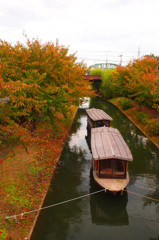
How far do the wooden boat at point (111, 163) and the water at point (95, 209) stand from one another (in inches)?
39.4

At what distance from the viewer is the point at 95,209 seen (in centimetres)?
1212

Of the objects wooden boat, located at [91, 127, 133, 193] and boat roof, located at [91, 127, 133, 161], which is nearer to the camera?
wooden boat, located at [91, 127, 133, 193]

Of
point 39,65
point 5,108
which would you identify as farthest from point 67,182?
point 39,65

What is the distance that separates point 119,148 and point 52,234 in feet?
23.4

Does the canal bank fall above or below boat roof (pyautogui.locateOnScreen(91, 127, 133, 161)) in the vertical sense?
below

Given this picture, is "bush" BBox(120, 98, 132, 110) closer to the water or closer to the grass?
the grass

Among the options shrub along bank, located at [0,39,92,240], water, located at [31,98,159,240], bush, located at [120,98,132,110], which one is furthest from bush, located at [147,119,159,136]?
bush, located at [120,98,132,110]

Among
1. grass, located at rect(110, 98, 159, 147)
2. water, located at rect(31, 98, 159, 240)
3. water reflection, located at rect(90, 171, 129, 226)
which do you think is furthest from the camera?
grass, located at rect(110, 98, 159, 147)

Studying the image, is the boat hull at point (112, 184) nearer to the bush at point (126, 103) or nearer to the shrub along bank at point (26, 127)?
the shrub along bank at point (26, 127)

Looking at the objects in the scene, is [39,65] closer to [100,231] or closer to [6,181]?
[6,181]

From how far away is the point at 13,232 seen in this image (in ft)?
30.7

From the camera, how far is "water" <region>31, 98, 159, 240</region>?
10156 millimetres

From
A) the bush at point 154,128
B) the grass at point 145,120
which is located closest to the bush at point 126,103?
the grass at point 145,120

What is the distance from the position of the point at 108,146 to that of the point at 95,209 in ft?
14.3
